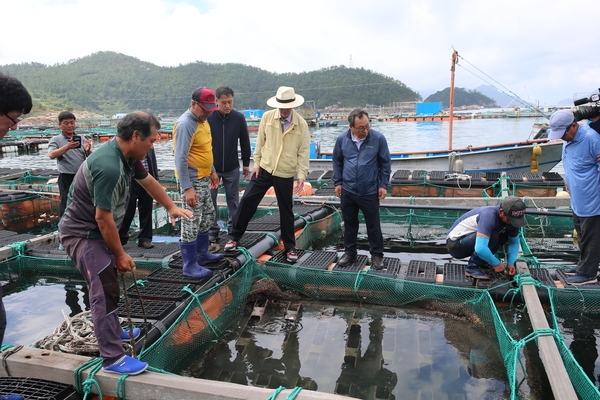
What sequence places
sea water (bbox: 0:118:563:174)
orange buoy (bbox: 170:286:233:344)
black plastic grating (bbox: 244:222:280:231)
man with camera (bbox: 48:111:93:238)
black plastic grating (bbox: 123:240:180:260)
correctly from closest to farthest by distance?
orange buoy (bbox: 170:286:233:344), black plastic grating (bbox: 123:240:180:260), man with camera (bbox: 48:111:93:238), black plastic grating (bbox: 244:222:280:231), sea water (bbox: 0:118:563:174)

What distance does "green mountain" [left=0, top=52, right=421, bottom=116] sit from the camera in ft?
317

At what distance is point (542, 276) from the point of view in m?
4.50

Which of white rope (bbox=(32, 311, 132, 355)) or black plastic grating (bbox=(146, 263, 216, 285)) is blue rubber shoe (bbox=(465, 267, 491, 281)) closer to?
black plastic grating (bbox=(146, 263, 216, 285))

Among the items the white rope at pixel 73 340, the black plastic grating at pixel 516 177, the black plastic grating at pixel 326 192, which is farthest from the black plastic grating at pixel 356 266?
the black plastic grating at pixel 516 177

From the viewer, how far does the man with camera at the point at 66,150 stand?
5625mm

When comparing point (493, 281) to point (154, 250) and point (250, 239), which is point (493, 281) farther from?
point (154, 250)

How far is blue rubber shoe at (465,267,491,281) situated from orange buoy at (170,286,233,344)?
243 centimetres

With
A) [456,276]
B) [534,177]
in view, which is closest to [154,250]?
[456,276]

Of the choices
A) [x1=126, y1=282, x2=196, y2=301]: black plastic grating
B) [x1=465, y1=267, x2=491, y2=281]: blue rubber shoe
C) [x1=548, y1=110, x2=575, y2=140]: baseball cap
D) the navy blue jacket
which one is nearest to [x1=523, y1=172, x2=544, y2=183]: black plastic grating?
[x1=548, y1=110, x2=575, y2=140]: baseball cap

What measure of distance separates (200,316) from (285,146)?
1930mm

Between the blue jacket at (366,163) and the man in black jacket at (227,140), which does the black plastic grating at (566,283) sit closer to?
the blue jacket at (366,163)

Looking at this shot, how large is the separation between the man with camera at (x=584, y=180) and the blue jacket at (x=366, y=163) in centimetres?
161

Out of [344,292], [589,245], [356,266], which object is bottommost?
[344,292]

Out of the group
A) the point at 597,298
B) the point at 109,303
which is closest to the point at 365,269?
the point at 597,298
